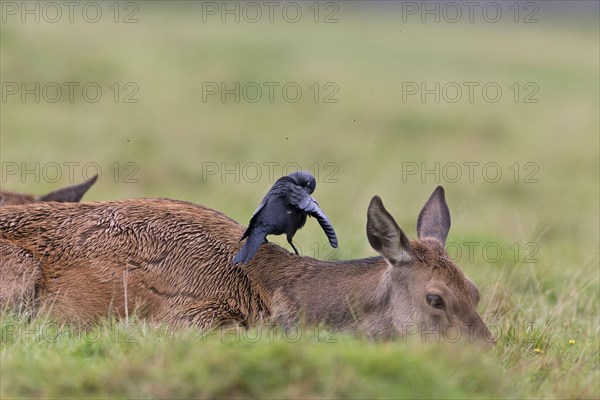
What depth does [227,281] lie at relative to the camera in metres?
7.03

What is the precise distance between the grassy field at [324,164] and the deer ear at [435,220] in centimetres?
76

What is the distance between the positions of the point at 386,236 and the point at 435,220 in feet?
2.72

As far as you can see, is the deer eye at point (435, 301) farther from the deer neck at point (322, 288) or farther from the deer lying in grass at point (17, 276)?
the deer lying in grass at point (17, 276)

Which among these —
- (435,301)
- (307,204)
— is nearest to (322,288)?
(307,204)

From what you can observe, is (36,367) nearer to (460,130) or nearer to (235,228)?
(235,228)

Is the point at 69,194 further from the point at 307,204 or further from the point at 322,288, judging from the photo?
the point at 322,288

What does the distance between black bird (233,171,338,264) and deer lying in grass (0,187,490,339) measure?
23cm

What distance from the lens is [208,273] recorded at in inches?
278

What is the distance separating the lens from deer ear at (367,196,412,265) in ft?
21.2

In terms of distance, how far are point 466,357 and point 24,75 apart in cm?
1531

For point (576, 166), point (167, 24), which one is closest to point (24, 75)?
point (576, 166)

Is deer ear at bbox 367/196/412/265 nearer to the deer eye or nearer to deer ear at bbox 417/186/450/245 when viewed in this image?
the deer eye

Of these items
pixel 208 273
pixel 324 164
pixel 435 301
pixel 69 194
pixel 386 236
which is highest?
pixel 324 164

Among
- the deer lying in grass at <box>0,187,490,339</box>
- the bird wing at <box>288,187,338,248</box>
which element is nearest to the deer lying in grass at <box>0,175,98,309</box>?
the deer lying in grass at <box>0,187,490,339</box>
